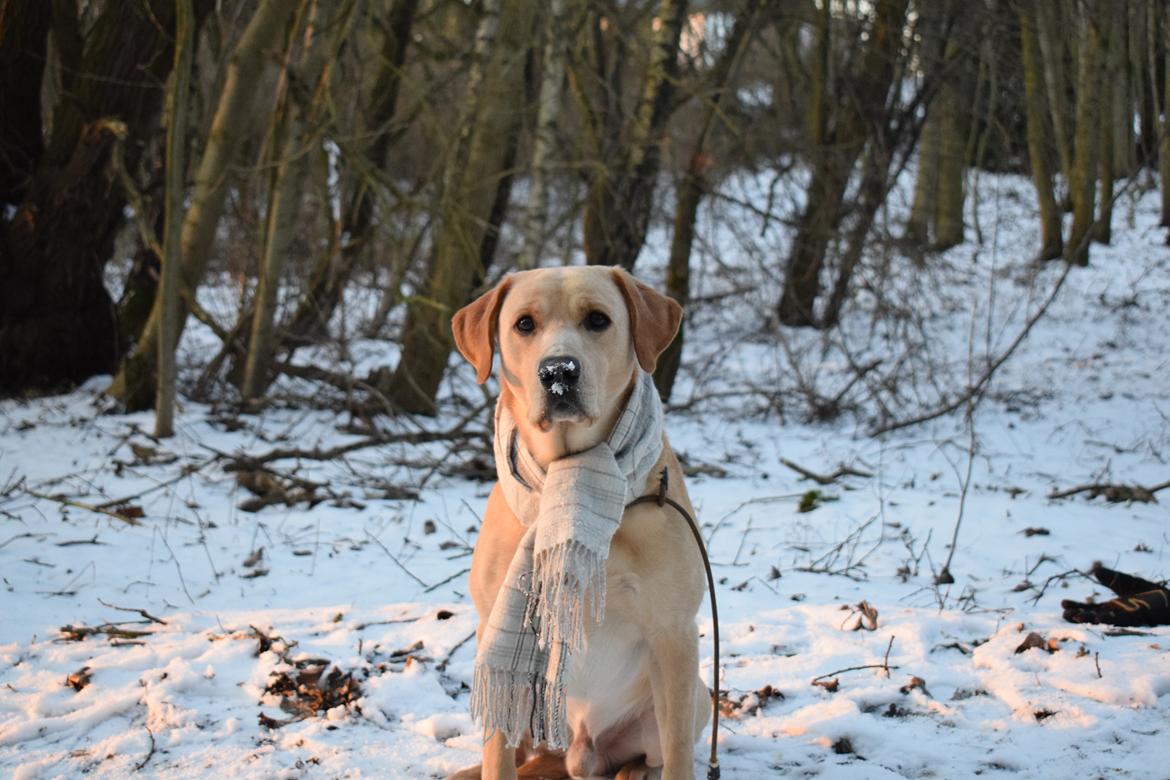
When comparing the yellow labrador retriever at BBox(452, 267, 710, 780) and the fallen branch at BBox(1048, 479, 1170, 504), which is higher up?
the yellow labrador retriever at BBox(452, 267, 710, 780)

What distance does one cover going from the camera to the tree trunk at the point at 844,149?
33.8 feet

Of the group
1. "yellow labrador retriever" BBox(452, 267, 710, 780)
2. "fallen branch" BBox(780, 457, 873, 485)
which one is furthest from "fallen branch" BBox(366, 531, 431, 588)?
"fallen branch" BBox(780, 457, 873, 485)

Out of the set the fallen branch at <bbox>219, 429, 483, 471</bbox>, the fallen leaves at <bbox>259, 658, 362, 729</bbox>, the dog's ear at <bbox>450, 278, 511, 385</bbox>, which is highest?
the dog's ear at <bbox>450, 278, 511, 385</bbox>

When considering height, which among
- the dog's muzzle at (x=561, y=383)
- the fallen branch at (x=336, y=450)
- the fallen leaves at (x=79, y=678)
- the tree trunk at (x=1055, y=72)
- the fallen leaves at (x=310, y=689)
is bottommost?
the fallen leaves at (x=310, y=689)

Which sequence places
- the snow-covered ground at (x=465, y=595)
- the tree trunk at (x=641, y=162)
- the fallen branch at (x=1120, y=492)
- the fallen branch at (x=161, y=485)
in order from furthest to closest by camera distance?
the tree trunk at (x=641, y=162), the fallen branch at (x=1120, y=492), the fallen branch at (x=161, y=485), the snow-covered ground at (x=465, y=595)

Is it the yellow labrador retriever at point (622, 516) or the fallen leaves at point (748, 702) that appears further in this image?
the fallen leaves at point (748, 702)

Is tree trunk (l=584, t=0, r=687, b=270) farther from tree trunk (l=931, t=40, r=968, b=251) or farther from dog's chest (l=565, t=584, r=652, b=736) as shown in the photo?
tree trunk (l=931, t=40, r=968, b=251)

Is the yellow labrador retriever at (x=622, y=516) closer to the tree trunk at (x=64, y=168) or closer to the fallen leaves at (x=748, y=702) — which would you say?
the fallen leaves at (x=748, y=702)

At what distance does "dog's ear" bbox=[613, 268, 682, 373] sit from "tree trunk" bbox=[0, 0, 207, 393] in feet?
23.5

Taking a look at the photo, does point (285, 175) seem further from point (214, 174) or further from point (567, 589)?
point (567, 589)

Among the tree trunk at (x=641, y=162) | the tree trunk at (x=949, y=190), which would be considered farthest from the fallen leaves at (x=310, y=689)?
the tree trunk at (x=949, y=190)

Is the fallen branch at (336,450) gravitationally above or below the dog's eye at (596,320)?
below

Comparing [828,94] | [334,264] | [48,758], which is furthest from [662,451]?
[828,94]

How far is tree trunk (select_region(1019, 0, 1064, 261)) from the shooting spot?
14.2 metres
